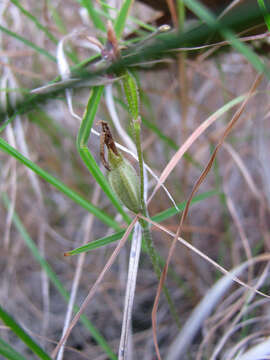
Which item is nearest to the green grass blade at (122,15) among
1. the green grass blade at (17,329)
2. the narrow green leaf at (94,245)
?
the narrow green leaf at (94,245)

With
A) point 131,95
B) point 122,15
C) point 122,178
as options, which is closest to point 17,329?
point 122,178

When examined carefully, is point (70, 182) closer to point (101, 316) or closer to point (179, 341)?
point (101, 316)

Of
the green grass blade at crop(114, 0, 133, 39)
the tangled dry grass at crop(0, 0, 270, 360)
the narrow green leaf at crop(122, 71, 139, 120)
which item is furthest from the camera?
the tangled dry grass at crop(0, 0, 270, 360)

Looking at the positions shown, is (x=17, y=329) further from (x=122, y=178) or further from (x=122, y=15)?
(x=122, y=15)

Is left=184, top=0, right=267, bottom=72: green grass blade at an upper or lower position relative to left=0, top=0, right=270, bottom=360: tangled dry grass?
upper

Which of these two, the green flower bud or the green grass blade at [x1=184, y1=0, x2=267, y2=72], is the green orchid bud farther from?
the green grass blade at [x1=184, y1=0, x2=267, y2=72]

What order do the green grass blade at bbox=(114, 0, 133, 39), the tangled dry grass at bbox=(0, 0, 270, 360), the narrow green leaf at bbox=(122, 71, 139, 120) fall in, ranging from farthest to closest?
the tangled dry grass at bbox=(0, 0, 270, 360)
the green grass blade at bbox=(114, 0, 133, 39)
the narrow green leaf at bbox=(122, 71, 139, 120)

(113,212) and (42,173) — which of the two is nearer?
(42,173)

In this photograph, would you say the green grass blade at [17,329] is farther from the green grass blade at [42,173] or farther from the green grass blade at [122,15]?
the green grass blade at [122,15]

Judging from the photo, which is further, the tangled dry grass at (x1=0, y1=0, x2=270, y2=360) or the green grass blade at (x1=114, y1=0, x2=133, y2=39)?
the tangled dry grass at (x1=0, y1=0, x2=270, y2=360)

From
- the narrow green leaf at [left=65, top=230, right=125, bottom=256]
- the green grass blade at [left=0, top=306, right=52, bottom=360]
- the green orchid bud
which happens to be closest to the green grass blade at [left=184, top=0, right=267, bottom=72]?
the green orchid bud
